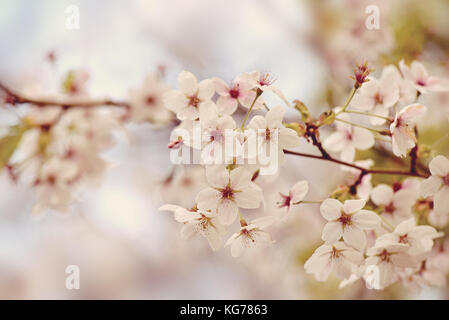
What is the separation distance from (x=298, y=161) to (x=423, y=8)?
87 cm

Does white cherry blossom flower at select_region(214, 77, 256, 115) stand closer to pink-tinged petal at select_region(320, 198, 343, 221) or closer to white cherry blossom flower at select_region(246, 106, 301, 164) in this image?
white cherry blossom flower at select_region(246, 106, 301, 164)

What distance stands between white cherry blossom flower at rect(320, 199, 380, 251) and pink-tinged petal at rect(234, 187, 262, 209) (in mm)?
103

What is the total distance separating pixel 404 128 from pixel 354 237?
19 centimetres

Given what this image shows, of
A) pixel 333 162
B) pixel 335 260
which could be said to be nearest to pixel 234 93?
pixel 333 162

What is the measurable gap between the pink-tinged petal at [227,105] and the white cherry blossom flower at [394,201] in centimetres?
32

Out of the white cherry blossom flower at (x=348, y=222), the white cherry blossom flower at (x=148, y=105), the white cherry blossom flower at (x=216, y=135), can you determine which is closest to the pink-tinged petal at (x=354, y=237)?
the white cherry blossom flower at (x=348, y=222)

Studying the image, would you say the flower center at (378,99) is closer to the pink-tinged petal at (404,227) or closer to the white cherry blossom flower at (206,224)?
the pink-tinged petal at (404,227)

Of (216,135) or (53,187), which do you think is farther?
(53,187)

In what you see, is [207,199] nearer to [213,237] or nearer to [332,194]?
[213,237]

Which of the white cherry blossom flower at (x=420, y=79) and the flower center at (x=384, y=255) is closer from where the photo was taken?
the flower center at (x=384, y=255)

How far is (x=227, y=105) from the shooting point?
2.20ft

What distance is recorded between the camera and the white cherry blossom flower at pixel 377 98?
0.68 metres

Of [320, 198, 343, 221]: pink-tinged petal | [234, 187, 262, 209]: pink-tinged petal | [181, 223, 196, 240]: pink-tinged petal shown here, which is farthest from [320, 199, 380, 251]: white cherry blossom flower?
[181, 223, 196, 240]: pink-tinged petal
